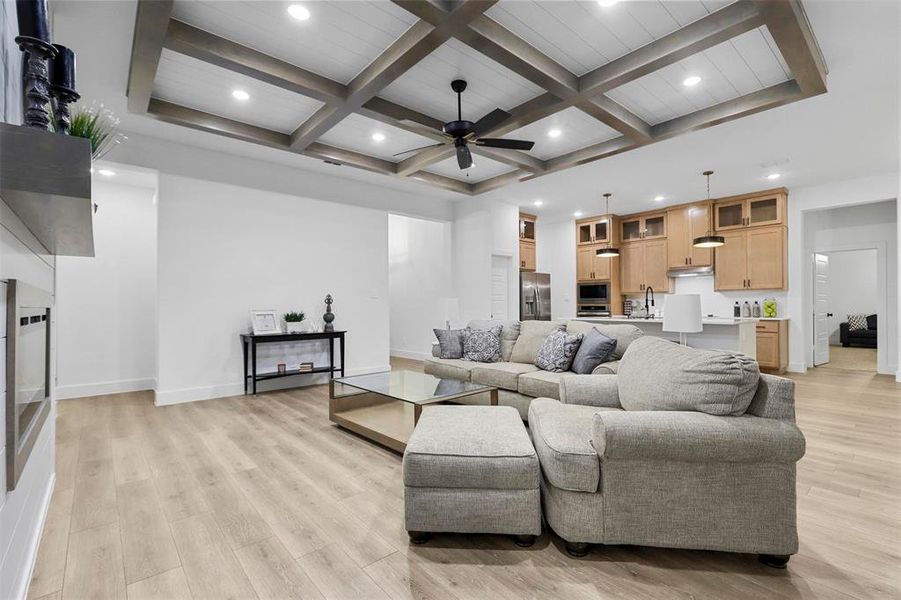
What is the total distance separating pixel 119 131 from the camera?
4.20m

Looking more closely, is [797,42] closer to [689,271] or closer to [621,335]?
[621,335]

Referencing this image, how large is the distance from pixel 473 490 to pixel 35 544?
1884 mm

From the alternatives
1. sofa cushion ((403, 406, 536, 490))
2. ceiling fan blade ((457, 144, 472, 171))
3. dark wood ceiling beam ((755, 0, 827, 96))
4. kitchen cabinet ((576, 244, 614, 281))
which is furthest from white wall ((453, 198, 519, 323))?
sofa cushion ((403, 406, 536, 490))

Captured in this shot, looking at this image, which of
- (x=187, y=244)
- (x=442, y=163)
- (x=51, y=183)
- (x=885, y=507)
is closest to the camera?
(x=51, y=183)

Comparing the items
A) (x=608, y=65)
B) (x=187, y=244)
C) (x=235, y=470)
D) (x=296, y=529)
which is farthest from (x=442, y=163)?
(x=296, y=529)

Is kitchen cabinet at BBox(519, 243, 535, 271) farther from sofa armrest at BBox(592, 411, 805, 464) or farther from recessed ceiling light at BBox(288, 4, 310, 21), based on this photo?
sofa armrest at BBox(592, 411, 805, 464)

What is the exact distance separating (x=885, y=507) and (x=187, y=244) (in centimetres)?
601

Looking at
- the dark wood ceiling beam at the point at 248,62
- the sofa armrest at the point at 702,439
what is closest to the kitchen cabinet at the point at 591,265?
the dark wood ceiling beam at the point at 248,62

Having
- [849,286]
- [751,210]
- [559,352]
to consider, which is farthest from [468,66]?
[849,286]

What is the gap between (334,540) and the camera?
6.27 ft

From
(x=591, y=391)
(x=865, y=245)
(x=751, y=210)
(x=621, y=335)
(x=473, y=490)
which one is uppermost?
(x=751, y=210)

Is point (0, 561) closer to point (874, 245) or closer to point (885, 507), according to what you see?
point (885, 507)

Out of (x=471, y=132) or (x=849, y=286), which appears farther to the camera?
(x=849, y=286)

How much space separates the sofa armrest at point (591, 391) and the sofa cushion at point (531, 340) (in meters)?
1.48
